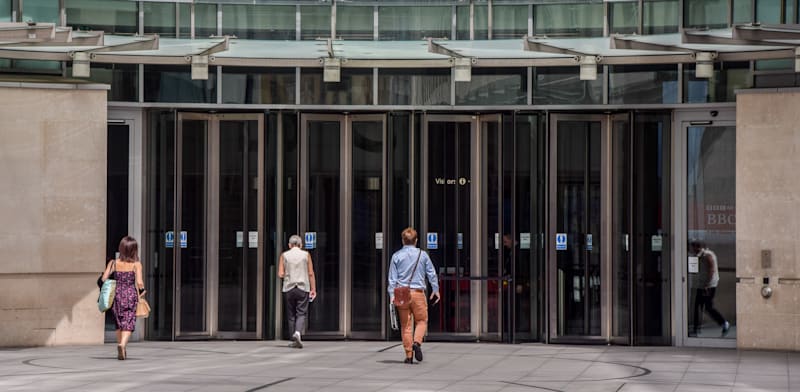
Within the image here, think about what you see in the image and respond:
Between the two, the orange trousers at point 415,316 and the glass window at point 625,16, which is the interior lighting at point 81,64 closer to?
the orange trousers at point 415,316

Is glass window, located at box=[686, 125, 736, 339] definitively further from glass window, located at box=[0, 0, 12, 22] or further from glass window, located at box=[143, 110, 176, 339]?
glass window, located at box=[0, 0, 12, 22]

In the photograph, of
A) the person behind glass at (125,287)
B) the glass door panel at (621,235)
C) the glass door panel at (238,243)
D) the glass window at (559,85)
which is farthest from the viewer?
the glass door panel at (238,243)

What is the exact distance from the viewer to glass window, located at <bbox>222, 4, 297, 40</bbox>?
20203 millimetres

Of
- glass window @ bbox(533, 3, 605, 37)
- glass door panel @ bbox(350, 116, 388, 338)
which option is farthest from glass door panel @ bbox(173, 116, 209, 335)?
glass window @ bbox(533, 3, 605, 37)

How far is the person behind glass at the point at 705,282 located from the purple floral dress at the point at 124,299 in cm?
789

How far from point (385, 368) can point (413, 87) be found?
5629 millimetres

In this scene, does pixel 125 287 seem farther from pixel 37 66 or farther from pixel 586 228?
pixel 586 228

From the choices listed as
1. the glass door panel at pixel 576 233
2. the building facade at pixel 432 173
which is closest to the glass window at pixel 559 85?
the building facade at pixel 432 173

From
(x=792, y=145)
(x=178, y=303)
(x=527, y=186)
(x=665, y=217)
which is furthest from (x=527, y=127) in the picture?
(x=178, y=303)

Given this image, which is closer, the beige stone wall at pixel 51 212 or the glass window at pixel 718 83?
the beige stone wall at pixel 51 212

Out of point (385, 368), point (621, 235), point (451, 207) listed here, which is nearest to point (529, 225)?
point (451, 207)

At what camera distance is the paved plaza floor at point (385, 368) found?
539 inches

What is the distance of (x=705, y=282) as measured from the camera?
19.4m

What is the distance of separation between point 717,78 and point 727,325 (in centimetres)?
343
